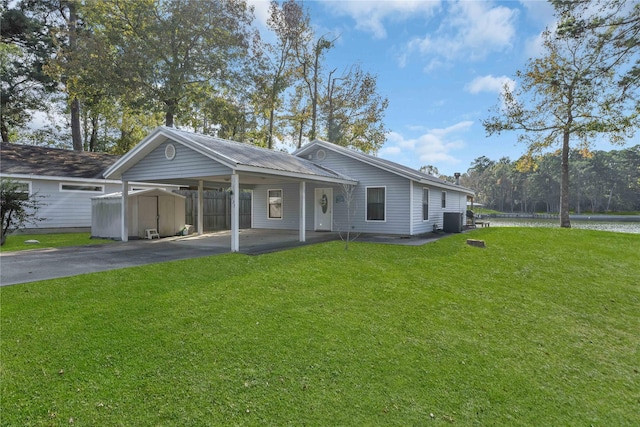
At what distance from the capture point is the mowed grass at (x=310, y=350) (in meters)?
3.03

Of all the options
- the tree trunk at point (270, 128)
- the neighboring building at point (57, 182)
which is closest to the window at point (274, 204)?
the neighboring building at point (57, 182)

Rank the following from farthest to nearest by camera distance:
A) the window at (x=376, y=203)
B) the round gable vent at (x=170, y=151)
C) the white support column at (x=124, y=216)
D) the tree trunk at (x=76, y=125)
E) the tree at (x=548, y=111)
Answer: the tree trunk at (x=76, y=125)
the tree at (x=548, y=111)
the window at (x=376, y=203)
the white support column at (x=124, y=216)
the round gable vent at (x=170, y=151)

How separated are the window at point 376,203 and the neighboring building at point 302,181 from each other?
0.04 metres

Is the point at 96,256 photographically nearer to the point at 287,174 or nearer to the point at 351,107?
the point at 287,174

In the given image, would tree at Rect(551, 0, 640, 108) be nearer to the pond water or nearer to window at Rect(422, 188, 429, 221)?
window at Rect(422, 188, 429, 221)

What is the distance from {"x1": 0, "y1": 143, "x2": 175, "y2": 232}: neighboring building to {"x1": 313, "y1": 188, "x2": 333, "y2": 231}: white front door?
931 cm

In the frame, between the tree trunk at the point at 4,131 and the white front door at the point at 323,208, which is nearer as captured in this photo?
the white front door at the point at 323,208

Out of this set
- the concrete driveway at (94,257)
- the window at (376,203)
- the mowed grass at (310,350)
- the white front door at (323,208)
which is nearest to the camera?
the mowed grass at (310,350)

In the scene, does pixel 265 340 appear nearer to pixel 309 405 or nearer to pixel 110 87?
pixel 309 405

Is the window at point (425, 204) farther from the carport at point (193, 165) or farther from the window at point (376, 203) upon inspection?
the carport at point (193, 165)

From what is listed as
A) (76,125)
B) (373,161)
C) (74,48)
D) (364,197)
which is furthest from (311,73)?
(76,125)

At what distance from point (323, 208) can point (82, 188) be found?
10905mm

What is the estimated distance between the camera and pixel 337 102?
25.6 meters

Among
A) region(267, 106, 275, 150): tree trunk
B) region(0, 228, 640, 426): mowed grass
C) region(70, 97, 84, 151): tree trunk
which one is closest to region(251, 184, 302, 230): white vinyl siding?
region(0, 228, 640, 426): mowed grass
